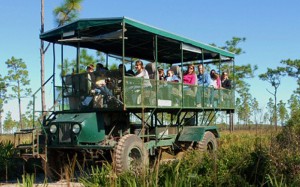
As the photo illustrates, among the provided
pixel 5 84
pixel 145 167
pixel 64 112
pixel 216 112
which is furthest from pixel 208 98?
pixel 5 84

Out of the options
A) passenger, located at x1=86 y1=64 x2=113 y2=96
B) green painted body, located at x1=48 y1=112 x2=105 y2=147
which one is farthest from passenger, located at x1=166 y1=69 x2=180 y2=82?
green painted body, located at x1=48 y1=112 x2=105 y2=147

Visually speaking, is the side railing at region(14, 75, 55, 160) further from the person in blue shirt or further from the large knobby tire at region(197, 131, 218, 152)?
the person in blue shirt

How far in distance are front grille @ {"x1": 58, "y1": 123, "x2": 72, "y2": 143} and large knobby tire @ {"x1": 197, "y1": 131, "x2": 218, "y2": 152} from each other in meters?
4.50

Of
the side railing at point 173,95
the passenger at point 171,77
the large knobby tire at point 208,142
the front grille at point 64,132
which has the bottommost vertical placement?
the large knobby tire at point 208,142

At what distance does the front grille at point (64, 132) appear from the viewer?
9.97 m

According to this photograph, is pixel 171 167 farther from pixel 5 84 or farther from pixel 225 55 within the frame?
pixel 5 84

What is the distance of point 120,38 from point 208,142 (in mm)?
5155

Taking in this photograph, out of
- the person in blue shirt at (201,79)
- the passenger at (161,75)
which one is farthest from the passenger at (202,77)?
the passenger at (161,75)

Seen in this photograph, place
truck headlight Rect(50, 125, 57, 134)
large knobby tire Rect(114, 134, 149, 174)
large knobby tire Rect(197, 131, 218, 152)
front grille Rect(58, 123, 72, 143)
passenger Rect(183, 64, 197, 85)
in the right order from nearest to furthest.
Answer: large knobby tire Rect(114, 134, 149, 174)
front grille Rect(58, 123, 72, 143)
truck headlight Rect(50, 125, 57, 134)
large knobby tire Rect(197, 131, 218, 152)
passenger Rect(183, 64, 197, 85)

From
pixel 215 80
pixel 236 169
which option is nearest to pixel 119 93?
pixel 236 169

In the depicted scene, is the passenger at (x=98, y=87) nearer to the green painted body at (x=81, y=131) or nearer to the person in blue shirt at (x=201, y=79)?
the green painted body at (x=81, y=131)

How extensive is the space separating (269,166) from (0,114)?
32.6m

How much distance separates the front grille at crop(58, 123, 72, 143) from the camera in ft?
32.7

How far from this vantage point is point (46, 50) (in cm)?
1952
